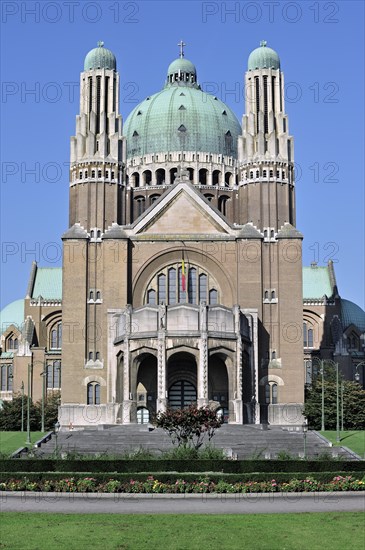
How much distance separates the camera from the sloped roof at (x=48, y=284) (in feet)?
374

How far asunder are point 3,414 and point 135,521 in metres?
58.8

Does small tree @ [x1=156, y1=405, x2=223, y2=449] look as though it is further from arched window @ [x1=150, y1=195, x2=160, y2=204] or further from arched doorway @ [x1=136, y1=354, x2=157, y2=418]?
arched window @ [x1=150, y1=195, x2=160, y2=204]

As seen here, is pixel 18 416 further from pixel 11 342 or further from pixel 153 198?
pixel 11 342

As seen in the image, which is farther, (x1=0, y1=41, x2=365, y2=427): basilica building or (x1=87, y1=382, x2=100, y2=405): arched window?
(x1=87, y1=382, x2=100, y2=405): arched window

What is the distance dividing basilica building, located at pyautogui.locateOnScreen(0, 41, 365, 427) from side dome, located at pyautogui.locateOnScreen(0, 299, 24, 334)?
2760 cm

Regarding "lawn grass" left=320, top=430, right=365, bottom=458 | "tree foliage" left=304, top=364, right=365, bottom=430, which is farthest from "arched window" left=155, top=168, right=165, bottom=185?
"lawn grass" left=320, top=430, right=365, bottom=458

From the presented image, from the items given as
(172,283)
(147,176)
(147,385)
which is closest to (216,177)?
(147,176)

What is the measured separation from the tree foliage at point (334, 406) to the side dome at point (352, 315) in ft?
96.2

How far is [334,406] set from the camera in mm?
82625

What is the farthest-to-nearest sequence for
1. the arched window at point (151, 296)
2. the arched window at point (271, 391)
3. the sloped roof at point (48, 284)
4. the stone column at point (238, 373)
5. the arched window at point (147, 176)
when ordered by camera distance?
1. the sloped roof at point (48, 284)
2. the arched window at point (147, 176)
3. the arched window at point (151, 296)
4. the arched window at point (271, 391)
5. the stone column at point (238, 373)

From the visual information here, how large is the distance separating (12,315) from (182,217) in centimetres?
3906

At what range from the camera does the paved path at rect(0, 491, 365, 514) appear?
117 feet

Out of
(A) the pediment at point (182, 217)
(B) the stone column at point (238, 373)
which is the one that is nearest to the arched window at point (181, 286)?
(A) the pediment at point (182, 217)

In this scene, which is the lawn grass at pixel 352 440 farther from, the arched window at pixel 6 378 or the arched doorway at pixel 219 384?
the arched window at pixel 6 378
